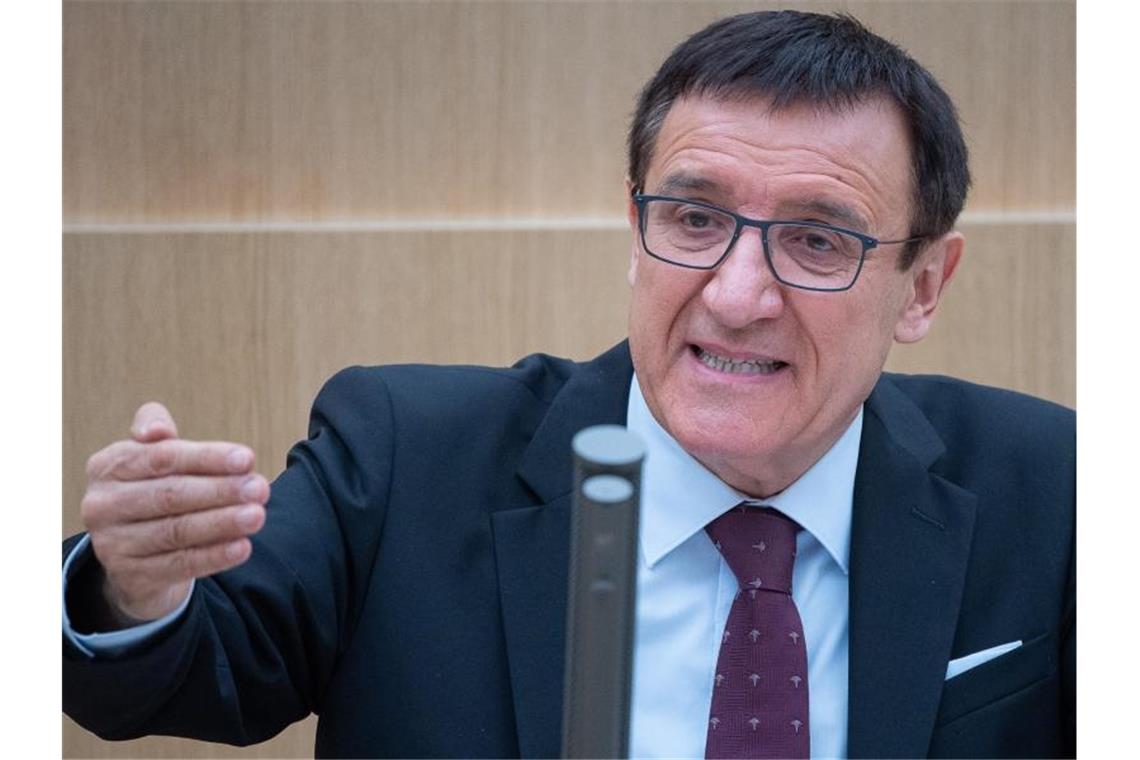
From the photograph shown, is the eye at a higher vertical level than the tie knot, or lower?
higher

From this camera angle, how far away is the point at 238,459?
0.81m

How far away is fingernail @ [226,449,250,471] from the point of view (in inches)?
32.0

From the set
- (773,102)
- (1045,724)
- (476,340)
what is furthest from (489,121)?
(1045,724)

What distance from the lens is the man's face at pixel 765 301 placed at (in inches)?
45.9

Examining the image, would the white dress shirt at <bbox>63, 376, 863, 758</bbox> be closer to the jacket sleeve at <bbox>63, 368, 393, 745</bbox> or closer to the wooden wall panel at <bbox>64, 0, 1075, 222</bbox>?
the jacket sleeve at <bbox>63, 368, 393, 745</bbox>

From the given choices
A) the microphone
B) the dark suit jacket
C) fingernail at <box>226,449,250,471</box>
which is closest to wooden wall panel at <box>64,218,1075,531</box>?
the dark suit jacket

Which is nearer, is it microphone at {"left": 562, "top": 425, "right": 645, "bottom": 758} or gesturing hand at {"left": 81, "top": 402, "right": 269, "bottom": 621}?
microphone at {"left": 562, "top": 425, "right": 645, "bottom": 758}

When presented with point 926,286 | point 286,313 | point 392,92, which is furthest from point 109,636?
point 392,92

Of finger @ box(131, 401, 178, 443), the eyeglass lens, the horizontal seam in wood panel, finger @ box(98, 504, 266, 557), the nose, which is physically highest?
the horizontal seam in wood panel

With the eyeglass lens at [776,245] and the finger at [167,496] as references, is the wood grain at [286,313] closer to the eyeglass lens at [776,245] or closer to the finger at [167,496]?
the eyeglass lens at [776,245]

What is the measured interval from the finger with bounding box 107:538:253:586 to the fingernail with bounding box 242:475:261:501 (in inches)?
1.4

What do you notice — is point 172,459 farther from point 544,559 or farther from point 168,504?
point 544,559

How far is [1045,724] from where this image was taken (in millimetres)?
1219

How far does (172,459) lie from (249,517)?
6 cm
